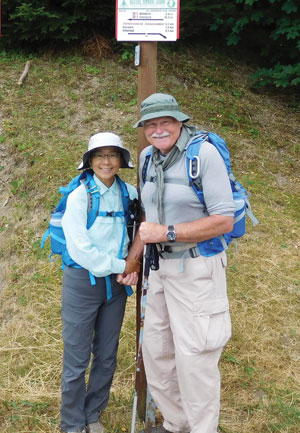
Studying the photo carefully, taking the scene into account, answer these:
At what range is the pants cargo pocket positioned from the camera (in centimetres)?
271

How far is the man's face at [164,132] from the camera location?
2.71m

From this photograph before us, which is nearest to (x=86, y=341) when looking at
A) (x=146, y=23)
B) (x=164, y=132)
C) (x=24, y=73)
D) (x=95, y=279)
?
(x=95, y=279)

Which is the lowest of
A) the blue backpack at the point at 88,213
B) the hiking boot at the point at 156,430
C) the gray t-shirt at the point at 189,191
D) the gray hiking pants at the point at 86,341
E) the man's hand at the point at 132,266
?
the hiking boot at the point at 156,430

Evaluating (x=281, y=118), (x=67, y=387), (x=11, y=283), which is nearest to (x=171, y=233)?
(x=67, y=387)

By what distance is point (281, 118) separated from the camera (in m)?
8.52

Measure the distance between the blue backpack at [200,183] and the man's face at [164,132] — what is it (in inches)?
4.5

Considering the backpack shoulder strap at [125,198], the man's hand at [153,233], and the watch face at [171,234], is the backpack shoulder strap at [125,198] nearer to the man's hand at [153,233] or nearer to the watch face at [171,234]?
the man's hand at [153,233]

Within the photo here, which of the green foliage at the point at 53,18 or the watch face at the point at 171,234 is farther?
the green foliage at the point at 53,18

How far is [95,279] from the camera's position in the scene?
3.01 m

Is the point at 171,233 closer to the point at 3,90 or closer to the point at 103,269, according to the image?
the point at 103,269

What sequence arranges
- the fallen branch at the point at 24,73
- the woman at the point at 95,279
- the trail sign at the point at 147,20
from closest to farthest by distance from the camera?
the woman at the point at 95,279
the trail sign at the point at 147,20
the fallen branch at the point at 24,73

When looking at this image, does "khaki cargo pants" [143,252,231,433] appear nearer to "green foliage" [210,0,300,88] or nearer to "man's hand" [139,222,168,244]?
"man's hand" [139,222,168,244]

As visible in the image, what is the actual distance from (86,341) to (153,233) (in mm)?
995

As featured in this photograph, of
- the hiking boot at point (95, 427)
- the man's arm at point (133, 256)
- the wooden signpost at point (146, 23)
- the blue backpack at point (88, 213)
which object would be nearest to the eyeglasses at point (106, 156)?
the blue backpack at point (88, 213)
